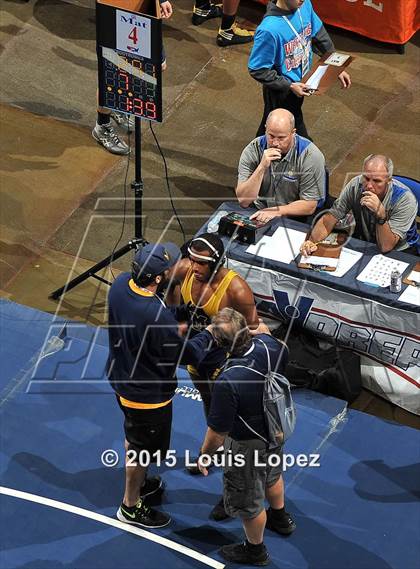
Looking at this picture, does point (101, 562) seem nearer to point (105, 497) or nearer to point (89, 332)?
point (105, 497)

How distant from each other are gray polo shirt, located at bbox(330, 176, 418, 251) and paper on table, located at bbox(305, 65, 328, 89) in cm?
107

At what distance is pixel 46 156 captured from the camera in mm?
9820

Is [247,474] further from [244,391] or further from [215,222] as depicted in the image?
[215,222]

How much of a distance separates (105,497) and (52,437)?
608 millimetres

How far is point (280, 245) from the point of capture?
7.81m

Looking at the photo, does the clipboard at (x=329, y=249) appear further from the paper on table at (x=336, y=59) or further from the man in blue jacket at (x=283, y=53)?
the paper on table at (x=336, y=59)

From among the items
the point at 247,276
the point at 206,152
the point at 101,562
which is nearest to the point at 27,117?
the point at 206,152

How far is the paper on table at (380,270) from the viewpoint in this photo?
24.5ft

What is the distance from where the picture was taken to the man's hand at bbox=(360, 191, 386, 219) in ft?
24.4

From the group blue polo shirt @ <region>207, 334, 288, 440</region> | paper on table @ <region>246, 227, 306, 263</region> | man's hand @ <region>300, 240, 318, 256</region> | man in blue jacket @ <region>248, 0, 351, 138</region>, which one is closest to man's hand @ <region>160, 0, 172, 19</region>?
man in blue jacket @ <region>248, 0, 351, 138</region>

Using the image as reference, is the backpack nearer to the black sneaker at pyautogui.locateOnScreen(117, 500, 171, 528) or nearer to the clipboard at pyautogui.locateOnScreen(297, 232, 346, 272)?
the black sneaker at pyautogui.locateOnScreen(117, 500, 171, 528)

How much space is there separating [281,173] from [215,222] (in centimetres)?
59

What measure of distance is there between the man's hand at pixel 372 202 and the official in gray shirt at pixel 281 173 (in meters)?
0.60

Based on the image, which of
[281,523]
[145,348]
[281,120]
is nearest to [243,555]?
[281,523]
